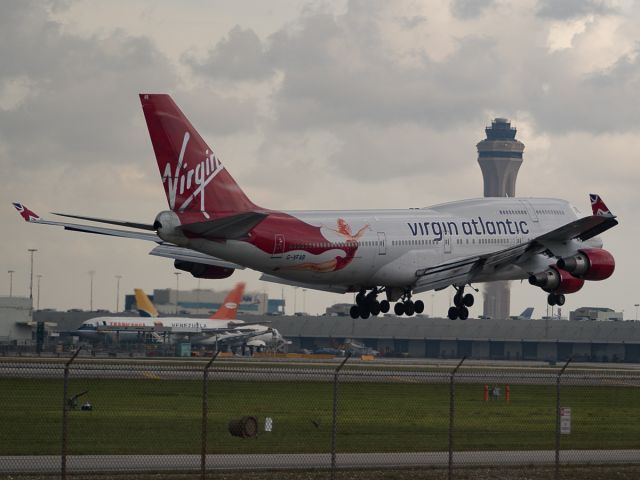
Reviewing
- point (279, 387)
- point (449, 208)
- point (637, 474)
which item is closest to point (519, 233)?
point (449, 208)

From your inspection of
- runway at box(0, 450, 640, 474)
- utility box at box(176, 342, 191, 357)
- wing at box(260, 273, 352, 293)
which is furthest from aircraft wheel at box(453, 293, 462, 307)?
utility box at box(176, 342, 191, 357)

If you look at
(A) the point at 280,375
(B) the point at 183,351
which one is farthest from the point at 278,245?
(B) the point at 183,351

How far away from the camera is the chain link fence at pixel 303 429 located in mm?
34625

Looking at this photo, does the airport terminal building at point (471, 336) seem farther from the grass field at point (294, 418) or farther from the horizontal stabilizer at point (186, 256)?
the grass field at point (294, 418)

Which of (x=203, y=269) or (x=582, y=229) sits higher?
(x=582, y=229)

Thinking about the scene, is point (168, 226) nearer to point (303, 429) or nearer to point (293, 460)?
point (303, 429)

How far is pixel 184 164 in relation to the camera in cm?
6141

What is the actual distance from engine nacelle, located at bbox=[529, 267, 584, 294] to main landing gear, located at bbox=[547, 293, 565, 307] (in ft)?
2.64

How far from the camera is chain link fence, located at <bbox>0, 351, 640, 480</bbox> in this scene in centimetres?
3462

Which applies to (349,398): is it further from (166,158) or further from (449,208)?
(449,208)

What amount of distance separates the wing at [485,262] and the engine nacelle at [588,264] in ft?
3.31

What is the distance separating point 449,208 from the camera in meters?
73.9

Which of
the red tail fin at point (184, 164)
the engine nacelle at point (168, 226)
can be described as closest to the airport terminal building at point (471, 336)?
the red tail fin at point (184, 164)

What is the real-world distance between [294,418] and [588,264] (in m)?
25.0
